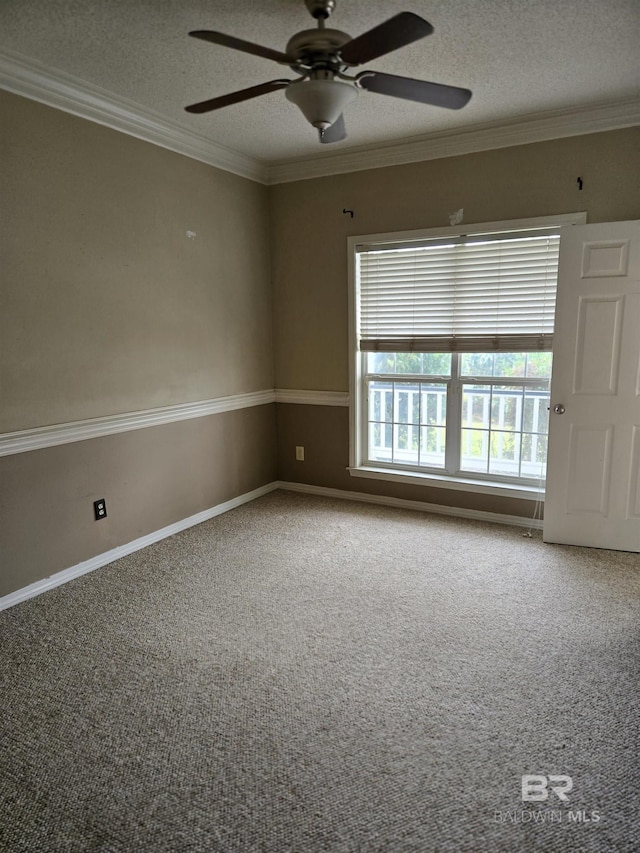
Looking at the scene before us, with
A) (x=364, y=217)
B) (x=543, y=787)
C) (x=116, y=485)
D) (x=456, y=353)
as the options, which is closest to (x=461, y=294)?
(x=456, y=353)

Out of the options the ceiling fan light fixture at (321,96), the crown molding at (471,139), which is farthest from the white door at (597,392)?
the ceiling fan light fixture at (321,96)

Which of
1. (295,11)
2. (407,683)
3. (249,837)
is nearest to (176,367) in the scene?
(295,11)

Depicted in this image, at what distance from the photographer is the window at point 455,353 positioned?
365 centimetres

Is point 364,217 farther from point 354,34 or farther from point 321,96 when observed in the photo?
point 321,96

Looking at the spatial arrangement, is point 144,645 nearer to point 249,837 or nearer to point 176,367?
point 249,837

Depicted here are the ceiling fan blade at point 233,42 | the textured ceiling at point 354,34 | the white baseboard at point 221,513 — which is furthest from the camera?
the white baseboard at point 221,513

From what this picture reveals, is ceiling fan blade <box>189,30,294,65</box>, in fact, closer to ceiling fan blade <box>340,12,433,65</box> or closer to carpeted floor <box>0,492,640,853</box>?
ceiling fan blade <box>340,12,433,65</box>

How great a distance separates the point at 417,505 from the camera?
13.9 ft

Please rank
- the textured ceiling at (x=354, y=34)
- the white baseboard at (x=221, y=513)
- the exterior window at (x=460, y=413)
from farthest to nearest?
the exterior window at (x=460, y=413) < the white baseboard at (x=221, y=513) < the textured ceiling at (x=354, y=34)

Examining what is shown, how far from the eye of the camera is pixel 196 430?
3.97m

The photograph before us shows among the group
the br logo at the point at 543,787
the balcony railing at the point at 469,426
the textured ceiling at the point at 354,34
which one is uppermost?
the textured ceiling at the point at 354,34

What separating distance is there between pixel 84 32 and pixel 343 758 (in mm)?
3046

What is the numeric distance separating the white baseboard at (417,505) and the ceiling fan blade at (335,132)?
2.65 meters

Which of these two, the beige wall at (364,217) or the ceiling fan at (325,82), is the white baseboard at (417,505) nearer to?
the beige wall at (364,217)
